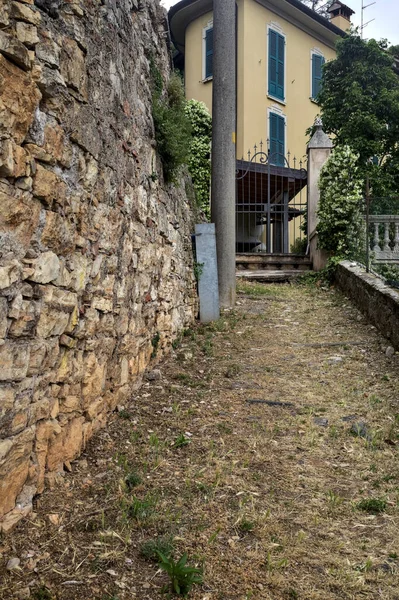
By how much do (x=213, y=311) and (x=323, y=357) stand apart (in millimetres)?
1767

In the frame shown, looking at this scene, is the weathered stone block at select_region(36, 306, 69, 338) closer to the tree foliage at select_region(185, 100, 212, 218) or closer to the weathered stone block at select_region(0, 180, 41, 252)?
the weathered stone block at select_region(0, 180, 41, 252)

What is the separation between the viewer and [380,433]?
Result: 360cm

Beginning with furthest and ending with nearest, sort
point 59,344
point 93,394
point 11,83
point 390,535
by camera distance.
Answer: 1. point 93,394
2. point 59,344
3. point 390,535
4. point 11,83

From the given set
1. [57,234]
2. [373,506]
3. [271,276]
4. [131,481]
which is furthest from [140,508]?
[271,276]

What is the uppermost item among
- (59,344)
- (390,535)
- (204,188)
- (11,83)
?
(204,188)

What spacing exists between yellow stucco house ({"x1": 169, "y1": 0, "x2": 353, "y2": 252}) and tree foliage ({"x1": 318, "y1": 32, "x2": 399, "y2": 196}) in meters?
1.24

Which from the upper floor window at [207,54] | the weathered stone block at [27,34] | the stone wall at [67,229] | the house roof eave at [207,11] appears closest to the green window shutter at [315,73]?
the house roof eave at [207,11]

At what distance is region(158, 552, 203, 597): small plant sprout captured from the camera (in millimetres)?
2041

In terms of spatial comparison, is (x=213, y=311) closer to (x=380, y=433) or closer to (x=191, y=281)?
(x=191, y=281)

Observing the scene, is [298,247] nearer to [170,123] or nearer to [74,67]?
[170,123]

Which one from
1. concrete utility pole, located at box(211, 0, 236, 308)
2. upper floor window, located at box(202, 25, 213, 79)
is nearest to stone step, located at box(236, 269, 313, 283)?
concrete utility pole, located at box(211, 0, 236, 308)

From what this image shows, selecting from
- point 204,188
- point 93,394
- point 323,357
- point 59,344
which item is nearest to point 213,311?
point 323,357

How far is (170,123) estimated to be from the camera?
4824 mm

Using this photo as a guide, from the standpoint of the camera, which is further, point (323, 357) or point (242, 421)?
point (323, 357)
